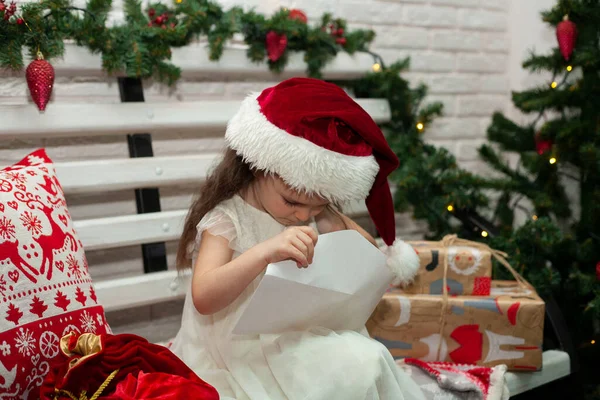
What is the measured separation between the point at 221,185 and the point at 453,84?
1.28 metres

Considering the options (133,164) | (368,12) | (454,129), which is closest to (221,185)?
(133,164)

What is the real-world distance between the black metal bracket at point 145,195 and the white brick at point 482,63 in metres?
1.21

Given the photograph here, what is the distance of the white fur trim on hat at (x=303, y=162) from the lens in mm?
1056

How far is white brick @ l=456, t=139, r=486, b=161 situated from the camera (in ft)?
7.43

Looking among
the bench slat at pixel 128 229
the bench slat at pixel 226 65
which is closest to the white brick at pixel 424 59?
the bench slat at pixel 226 65

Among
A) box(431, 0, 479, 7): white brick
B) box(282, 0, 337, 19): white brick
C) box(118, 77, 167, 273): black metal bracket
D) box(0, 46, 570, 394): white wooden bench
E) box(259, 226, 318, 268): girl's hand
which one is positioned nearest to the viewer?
box(259, 226, 318, 268): girl's hand

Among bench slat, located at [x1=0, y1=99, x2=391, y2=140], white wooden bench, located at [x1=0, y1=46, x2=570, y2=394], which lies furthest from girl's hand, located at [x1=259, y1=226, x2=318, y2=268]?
bench slat, located at [x1=0, y1=99, x2=391, y2=140]

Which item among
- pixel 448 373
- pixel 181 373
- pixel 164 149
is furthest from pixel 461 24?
pixel 181 373

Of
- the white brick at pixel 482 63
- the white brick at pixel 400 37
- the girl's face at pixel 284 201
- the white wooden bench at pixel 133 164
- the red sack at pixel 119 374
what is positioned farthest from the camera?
the white brick at pixel 482 63

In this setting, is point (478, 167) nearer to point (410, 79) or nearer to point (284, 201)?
point (410, 79)

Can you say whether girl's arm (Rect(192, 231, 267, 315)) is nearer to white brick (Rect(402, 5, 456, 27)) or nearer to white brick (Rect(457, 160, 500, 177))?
white brick (Rect(402, 5, 456, 27))

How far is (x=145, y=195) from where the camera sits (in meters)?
1.58

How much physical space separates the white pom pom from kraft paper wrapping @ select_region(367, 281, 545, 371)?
0.16 meters

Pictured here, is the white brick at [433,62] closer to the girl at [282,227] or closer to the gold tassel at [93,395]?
the girl at [282,227]
